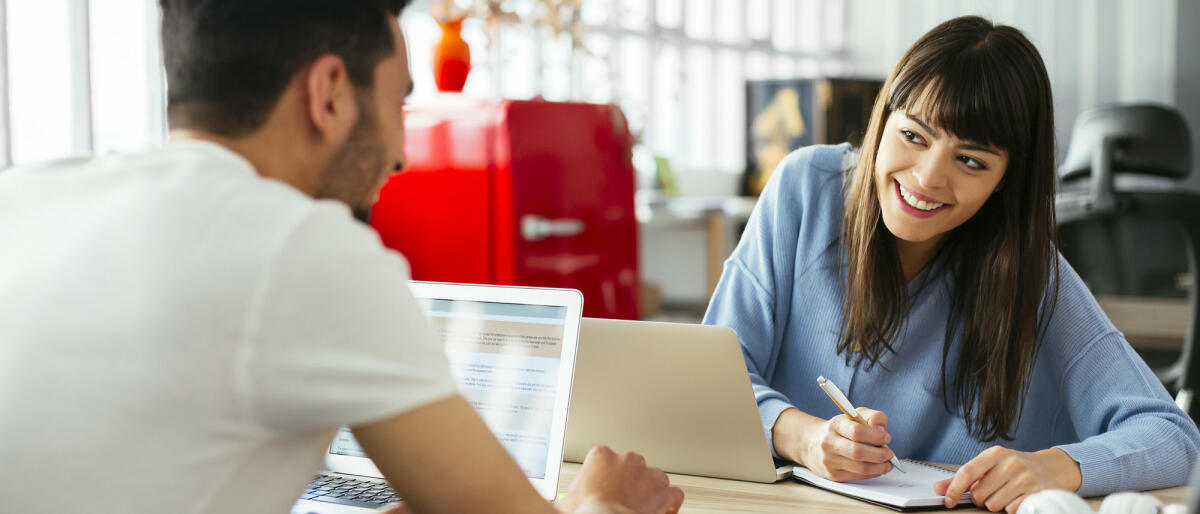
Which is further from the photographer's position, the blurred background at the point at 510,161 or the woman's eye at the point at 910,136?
the blurred background at the point at 510,161

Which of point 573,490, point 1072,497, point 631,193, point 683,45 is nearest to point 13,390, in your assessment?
point 573,490

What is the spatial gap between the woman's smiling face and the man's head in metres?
0.82

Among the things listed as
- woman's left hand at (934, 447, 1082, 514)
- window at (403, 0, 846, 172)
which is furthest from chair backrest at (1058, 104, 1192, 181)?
window at (403, 0, 846, 172)

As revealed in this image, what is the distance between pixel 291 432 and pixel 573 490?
0.32 meters

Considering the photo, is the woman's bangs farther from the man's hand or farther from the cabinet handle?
the cabinet handle

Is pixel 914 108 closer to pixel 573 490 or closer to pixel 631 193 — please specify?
pixel 573 490

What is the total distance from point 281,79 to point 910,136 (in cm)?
91

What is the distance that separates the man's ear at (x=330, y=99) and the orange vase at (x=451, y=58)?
2.27 metres

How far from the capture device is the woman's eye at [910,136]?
143 centimetres

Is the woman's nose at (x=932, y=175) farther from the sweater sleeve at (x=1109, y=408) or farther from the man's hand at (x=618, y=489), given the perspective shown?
the man's hand at (x=618, y=489)

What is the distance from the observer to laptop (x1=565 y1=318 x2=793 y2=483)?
1228 millimetres

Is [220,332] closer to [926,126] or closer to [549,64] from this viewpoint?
[926,126]

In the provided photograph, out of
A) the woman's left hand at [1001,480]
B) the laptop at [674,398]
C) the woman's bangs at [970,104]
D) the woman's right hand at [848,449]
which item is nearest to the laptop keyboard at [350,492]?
the laptop at [674,398]

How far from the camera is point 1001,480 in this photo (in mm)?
1136
